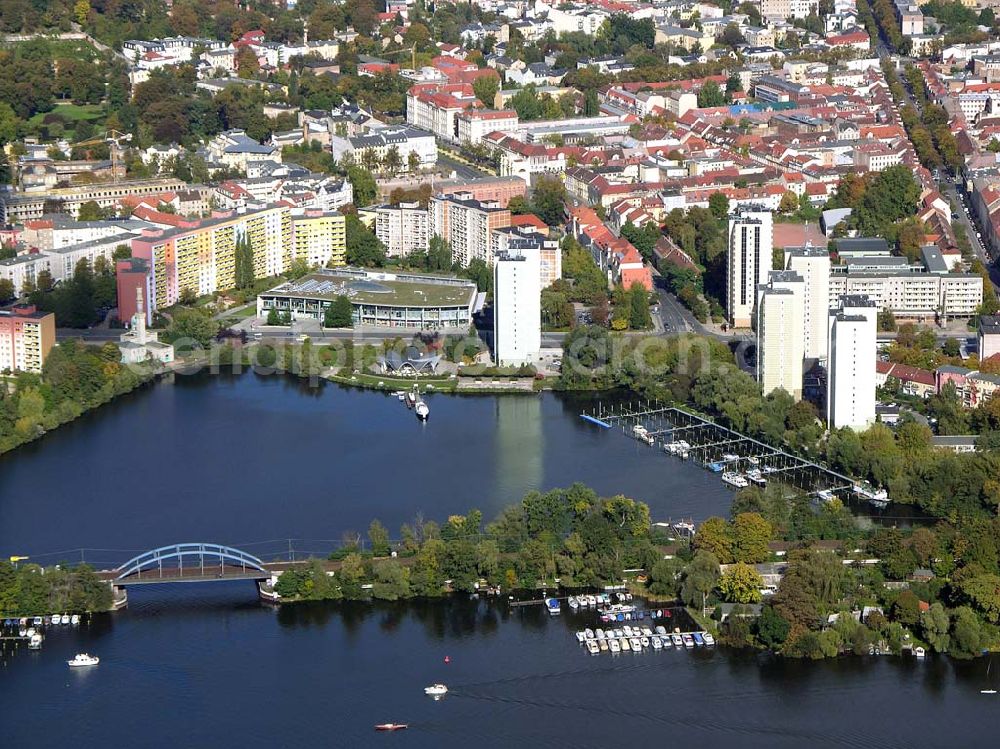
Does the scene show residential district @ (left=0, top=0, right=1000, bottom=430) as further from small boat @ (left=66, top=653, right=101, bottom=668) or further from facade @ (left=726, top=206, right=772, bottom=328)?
small boat @ (left=66, top=653, right=101, bottom=668)

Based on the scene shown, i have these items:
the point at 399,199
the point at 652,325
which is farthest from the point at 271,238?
the point at 652,325

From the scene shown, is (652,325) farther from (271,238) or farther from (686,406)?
(271,238)

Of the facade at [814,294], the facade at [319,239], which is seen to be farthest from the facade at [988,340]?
the facade at [319,239]

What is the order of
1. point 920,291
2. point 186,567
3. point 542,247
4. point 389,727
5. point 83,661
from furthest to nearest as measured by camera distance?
1. point 542,247
2. point 920,291
3. point 186,567
4. point 83,661
5. point 389,727

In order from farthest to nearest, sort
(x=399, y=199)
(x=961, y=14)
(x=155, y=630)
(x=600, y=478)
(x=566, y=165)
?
(x=961, y=14)
(x=566, y=165)
(x=399, y=199)
(x=600, y=478)
(x=155, y=630)

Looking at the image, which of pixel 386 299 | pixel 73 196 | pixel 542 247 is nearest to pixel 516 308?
pixel 386 299

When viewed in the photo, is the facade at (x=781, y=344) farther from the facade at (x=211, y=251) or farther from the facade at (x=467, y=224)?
the facade at (x=211, y=251)

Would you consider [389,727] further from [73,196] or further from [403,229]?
[73,196]
